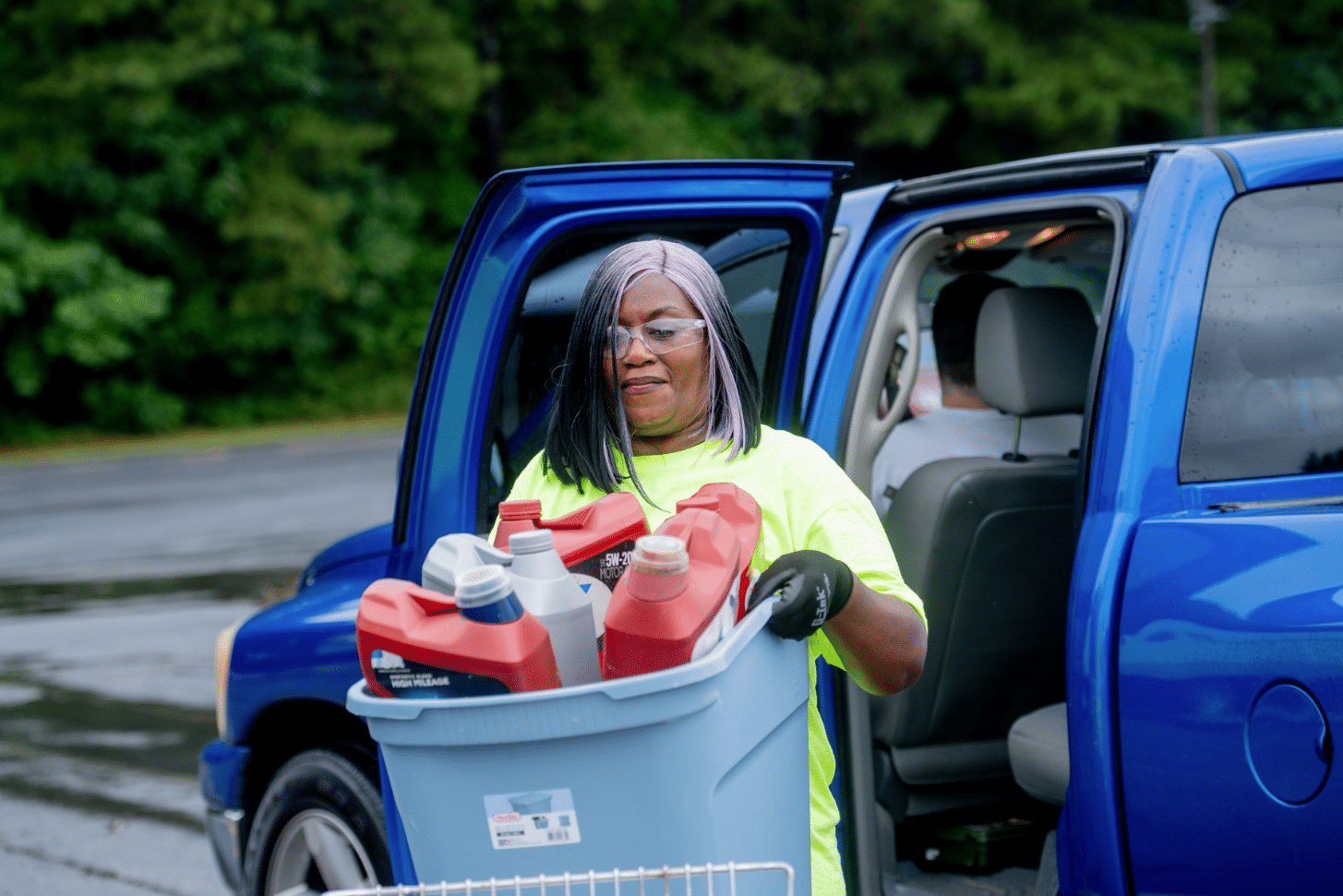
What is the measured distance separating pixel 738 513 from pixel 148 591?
29.2 ft

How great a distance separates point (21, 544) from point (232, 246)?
14.5 m

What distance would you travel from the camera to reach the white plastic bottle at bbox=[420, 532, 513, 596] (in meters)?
1.62

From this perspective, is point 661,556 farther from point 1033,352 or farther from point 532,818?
point 1033,352

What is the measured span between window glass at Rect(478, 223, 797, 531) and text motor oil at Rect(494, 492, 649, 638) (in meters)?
0.76

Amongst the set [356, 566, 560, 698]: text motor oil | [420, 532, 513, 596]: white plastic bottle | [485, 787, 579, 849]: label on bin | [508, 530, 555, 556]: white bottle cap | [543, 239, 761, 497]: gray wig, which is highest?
[543, 239, 761, 497]: gray wig

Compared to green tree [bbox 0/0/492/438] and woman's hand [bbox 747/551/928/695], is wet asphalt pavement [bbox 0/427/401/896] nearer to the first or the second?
woman's hand [bbox 747/551/928/695]

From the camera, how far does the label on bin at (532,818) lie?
150cm

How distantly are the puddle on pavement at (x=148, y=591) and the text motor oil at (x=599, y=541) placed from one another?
754 centimetres

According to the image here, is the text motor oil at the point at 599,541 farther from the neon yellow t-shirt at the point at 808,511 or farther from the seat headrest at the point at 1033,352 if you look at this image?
the seat headrest at the point at 1033,352

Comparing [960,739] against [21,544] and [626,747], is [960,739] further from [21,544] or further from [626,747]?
[21,544]

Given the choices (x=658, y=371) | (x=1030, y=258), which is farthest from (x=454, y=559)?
(x=1030, y=258)

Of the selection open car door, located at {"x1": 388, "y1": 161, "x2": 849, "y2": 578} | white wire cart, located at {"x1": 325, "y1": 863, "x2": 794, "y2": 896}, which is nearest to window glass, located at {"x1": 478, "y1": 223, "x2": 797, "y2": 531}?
open car door, located at {"x1": 388, "y1": 161, "x2": 849, "y2": 578}

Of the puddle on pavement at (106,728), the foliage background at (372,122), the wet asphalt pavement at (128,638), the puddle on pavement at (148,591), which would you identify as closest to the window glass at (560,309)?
the wet asphalt pavement at (128,638)

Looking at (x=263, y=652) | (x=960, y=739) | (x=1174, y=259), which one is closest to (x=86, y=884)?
(x=263, y=652)
